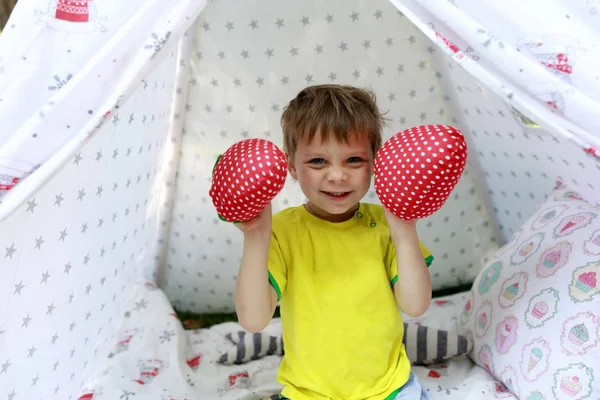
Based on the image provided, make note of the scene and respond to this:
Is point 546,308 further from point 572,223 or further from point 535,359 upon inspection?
point 572,223

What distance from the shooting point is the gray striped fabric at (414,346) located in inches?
67.5

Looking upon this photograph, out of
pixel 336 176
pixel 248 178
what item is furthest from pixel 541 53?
pixel 248 178

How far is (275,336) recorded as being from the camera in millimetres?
1803

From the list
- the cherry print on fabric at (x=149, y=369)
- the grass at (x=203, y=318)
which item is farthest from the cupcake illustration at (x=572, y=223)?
the cherry print on fabric at (x=149, y=369)

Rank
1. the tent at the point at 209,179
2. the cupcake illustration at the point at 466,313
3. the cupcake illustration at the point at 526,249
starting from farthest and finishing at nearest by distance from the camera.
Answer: the cupcake illustration at the point at 466,313
the cupcake illustration at the point at 526,249
the tent at the point at 209,179

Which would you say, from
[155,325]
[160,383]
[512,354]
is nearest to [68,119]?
[160,383]

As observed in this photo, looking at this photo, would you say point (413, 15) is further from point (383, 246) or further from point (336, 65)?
point (336, 65)

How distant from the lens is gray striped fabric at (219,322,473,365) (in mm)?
1715

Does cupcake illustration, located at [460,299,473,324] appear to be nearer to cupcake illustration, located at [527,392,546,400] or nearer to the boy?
cupcake illustration, located at [527,392,546,400]

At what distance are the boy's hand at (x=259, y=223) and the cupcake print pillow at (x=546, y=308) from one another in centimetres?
76

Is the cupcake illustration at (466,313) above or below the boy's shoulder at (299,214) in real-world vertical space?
below

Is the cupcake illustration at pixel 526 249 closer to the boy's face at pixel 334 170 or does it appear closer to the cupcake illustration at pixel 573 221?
the cupcake illustration at pixel 573 221

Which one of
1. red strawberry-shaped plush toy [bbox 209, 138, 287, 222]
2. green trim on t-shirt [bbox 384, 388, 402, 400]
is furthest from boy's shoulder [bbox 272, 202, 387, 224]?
green trim on t-shirt [bbox 384, 388, 402, 400]

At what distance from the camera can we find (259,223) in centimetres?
112
